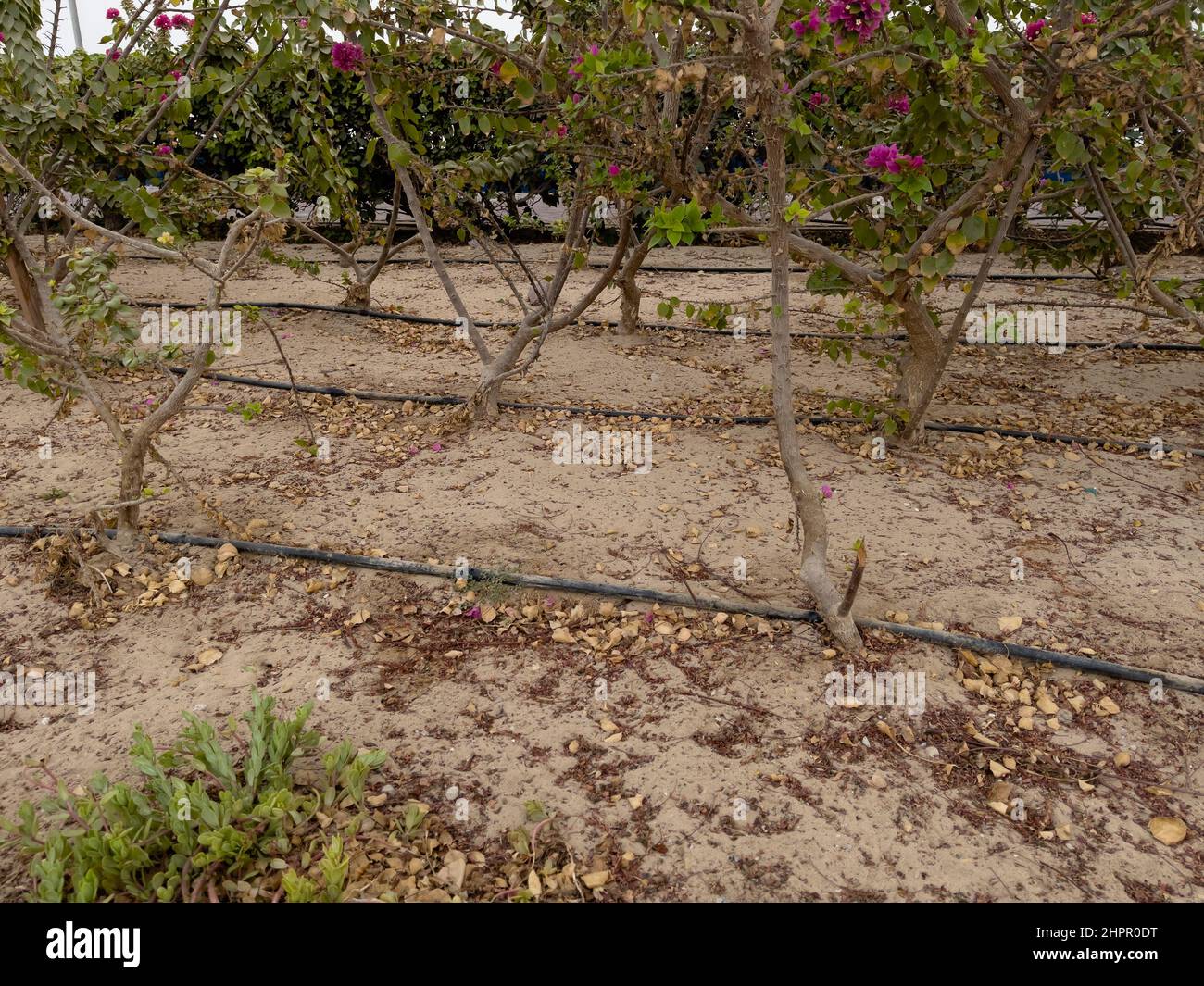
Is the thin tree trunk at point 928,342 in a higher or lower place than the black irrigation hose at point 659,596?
higher

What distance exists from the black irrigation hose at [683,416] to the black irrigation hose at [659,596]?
105cm

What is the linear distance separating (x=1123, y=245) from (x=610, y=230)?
7.16m

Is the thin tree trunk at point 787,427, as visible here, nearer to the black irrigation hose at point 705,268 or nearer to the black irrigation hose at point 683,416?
the black irrigation hose at point 683,416

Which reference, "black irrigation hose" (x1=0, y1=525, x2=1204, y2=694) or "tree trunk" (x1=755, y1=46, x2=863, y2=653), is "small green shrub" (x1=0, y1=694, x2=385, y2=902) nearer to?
"black irrigation hose" (x1=0, y1=525, x2=1204, y2=694)

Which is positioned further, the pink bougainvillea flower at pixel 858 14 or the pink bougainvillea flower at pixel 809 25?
the pink bougainvillea flower at pixel 809 25

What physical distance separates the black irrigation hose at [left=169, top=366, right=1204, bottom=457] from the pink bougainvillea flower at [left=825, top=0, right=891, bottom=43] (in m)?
2.09

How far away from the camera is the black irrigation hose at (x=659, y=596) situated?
271 cm

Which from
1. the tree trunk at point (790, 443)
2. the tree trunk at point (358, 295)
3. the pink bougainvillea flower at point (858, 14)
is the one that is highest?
the pink bougainvillea flower at point (858, 14)

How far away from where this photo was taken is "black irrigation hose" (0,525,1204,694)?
271 cm

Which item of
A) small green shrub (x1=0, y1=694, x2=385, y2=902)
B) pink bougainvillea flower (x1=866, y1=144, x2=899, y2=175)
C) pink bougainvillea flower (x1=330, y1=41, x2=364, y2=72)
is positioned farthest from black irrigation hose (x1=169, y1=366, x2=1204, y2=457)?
Result: small green shrub (x1=0, y1=694, x2=385, y2=902)

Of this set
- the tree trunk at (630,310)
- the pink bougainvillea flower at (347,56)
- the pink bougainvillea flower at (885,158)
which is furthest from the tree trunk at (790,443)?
the tree trunk at (630,310)
